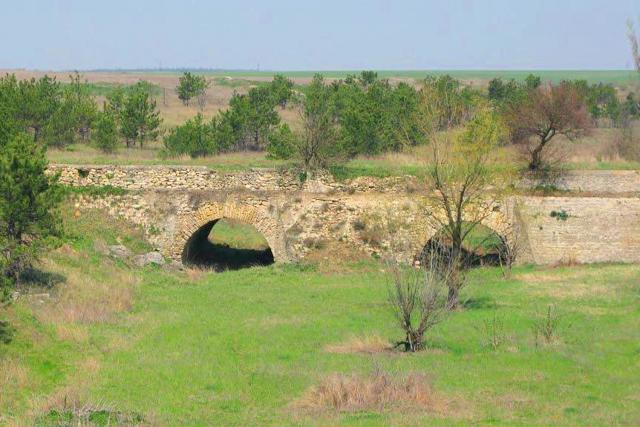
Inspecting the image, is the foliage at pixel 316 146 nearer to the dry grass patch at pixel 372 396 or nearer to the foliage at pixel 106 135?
the foliage at pixel 106 135

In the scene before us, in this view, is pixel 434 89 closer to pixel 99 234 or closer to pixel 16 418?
pixel 99 234

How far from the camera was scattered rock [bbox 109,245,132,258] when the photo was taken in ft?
90.1

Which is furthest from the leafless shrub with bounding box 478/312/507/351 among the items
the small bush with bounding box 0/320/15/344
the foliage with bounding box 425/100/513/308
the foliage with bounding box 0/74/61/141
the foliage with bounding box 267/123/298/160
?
the foliage with bounding box 0/74/61/141

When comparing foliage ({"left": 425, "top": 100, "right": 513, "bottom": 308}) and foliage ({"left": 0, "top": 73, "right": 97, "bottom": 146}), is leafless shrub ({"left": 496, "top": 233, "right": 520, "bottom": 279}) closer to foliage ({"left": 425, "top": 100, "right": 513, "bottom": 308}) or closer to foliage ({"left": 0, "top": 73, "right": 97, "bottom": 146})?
foliage ({"left": 425, "top": 100, "right": 513, "bottom": 308})

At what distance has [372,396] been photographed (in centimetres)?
1458

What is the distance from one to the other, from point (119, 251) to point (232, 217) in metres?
3.45

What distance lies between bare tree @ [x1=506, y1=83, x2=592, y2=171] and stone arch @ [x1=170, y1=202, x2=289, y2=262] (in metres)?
8.24

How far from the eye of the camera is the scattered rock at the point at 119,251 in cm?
2745

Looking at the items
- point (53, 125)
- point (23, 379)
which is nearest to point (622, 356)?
point (23, 379)

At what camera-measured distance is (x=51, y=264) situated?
23.9 metres

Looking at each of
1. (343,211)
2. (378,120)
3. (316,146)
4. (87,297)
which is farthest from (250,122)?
(87,297)

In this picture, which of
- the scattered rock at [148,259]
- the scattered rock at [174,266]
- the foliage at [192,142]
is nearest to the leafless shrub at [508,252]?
the scattered rock at [174,266]

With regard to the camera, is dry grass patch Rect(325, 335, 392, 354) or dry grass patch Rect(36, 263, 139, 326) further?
dry grass patch Rect(36, 263, 139, 326)

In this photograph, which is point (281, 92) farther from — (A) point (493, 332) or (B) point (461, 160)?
(A) point (493, 332)
